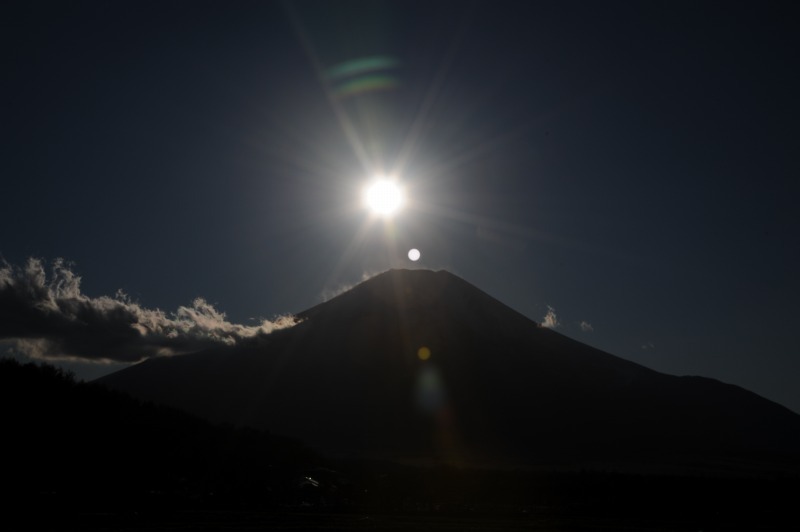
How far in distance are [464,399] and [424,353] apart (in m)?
22.7

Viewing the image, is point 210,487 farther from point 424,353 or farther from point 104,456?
point 424,353

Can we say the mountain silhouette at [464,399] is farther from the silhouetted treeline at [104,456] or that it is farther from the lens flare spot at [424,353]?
the silhouetted treeline at [104,456]

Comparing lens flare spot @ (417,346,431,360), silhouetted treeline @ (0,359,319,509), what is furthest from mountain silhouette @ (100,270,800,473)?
silhouetted treeline @ (0,359,319,509)

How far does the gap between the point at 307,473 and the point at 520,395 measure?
352ft

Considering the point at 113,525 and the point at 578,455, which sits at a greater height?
the point at 578,455

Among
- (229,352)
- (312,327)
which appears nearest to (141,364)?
(229,352)

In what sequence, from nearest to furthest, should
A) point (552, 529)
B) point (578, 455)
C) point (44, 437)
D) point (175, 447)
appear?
point (552, 529)
point (44, 437)
point (175, 447)
point (578, 455)

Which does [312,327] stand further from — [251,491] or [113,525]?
[113,525]

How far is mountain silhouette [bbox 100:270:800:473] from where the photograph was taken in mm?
131500

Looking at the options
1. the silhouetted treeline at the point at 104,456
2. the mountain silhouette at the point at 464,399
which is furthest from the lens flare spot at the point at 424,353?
the silhouetted treeline at the point at 104,456

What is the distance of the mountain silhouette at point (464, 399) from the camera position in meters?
132

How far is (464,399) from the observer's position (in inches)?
6314

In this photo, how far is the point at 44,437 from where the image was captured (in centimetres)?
4722

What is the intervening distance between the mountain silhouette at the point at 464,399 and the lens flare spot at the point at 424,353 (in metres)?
0.49
